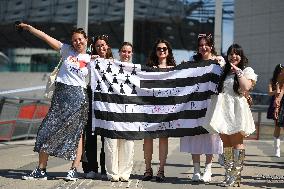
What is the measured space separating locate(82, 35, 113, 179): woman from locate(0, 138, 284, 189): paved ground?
28cm

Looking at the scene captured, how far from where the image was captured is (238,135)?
6562 mm

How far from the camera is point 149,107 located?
714 cm

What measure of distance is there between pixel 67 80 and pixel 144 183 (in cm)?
164

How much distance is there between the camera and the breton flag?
6.98 m

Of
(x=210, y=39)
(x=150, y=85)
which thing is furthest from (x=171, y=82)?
(x=210, y=39)

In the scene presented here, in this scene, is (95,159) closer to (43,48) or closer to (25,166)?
(25,166)

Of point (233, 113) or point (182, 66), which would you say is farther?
point (182, 66)

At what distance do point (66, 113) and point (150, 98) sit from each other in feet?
4.00

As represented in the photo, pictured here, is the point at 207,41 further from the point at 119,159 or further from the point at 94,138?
the point at 94,138

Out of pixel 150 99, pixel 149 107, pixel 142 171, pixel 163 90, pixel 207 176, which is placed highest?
pixel 163 90

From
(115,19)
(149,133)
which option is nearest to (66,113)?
(149,133)

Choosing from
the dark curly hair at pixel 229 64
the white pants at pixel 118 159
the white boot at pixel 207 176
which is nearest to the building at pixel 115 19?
the white pants at pixel 118 159

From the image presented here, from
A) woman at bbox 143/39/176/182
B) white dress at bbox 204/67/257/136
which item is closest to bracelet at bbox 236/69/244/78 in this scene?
white dress at bbox 204/67/257/136

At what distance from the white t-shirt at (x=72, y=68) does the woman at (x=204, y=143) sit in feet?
5.19
